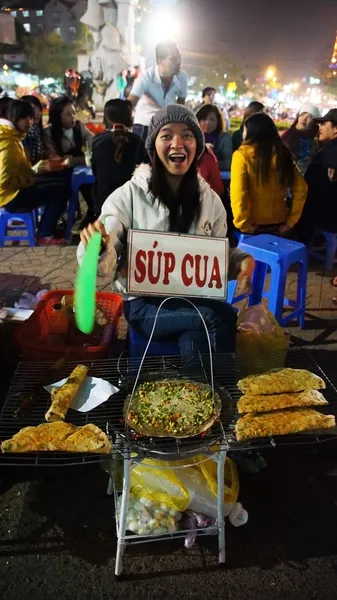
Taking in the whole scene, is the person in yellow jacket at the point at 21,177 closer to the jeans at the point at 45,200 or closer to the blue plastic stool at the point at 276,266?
the jeans at the point at 45,200

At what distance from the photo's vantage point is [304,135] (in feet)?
24.3

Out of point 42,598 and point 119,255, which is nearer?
point 42,598

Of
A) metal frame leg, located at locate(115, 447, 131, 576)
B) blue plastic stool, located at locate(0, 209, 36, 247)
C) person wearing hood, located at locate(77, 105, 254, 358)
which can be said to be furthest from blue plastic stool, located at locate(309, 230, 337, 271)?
metal frame leg, located at locate(115, 447, 131, 576)

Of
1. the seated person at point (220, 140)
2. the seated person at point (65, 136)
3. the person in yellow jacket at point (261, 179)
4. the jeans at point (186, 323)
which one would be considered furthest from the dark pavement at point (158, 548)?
the seated person at point (220, 140)

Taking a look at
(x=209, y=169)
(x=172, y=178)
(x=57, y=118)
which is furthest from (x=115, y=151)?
(x=172, y=178)

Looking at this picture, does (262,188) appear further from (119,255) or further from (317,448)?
(317,448)

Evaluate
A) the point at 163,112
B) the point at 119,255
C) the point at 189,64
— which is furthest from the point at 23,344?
the point at 189,64

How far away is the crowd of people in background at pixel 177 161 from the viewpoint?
4590mm

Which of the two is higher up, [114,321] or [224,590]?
Result: [114,321]

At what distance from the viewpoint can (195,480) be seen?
2.27 meters

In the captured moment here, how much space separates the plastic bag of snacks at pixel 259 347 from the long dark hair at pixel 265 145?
6.22ft

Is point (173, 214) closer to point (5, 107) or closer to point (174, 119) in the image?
point (174, 119)

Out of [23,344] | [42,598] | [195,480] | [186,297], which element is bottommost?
[42,598]

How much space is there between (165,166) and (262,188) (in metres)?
2.02
